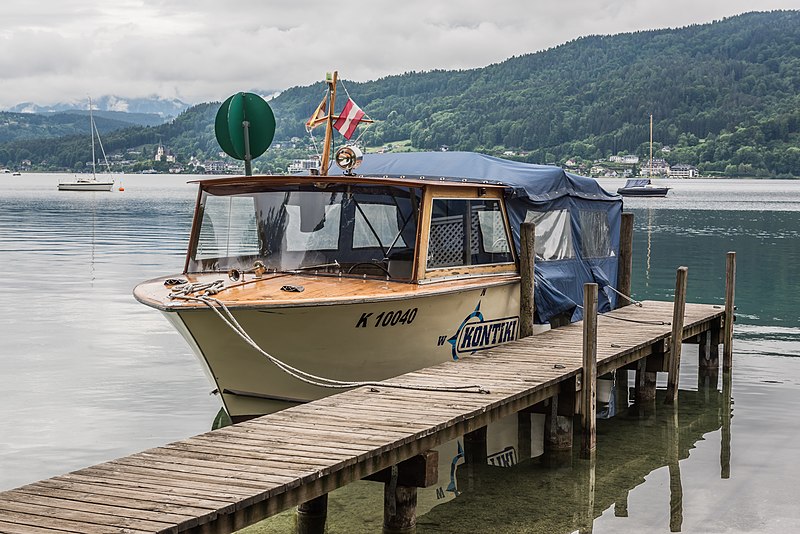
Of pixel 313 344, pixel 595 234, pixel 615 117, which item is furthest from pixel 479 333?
pixel 615 117

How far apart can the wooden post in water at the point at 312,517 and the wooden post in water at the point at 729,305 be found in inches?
358

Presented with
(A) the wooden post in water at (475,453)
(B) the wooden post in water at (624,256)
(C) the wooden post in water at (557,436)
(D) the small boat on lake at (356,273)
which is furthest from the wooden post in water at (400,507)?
(B) the wooden post in water at (624,256)

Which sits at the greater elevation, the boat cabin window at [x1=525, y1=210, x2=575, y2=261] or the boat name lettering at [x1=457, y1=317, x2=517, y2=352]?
the boat cabin window at [x1=525, y1=210, x2=575, y2=261]

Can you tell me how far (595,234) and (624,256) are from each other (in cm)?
114

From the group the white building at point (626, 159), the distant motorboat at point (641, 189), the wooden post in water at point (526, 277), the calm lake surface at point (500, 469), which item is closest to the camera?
the calm lake surface at point (500, 469)

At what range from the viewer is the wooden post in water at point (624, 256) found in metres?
17.7

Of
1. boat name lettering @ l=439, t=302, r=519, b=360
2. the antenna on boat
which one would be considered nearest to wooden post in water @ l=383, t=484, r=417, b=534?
boat name lettering @ l=439, t=302, r=519, b=360

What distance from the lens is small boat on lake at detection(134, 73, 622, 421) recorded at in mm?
11344

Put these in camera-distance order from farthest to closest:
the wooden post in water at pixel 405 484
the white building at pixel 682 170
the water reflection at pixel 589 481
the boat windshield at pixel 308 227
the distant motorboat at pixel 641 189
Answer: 1. the white building at pixel 682 170
2. the distant motorboat at pixel 641 189
3. the boat windshield at pixel 308 227
4. the water reflection at pixel 589 481
5. the wooden post in water at pixel 405 484

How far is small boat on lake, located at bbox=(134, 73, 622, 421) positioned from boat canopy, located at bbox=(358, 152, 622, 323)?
0.11 ft

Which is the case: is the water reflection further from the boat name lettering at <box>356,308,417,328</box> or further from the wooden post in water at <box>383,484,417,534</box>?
the boat name lettering at <box>356,308,417,328</box>

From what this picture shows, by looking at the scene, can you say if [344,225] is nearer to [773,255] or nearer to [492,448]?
[492,448]

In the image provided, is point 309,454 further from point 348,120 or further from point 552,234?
point 552,234

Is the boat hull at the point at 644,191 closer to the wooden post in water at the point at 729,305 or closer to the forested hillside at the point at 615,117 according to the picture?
the forested hillside at the point at 615,117
